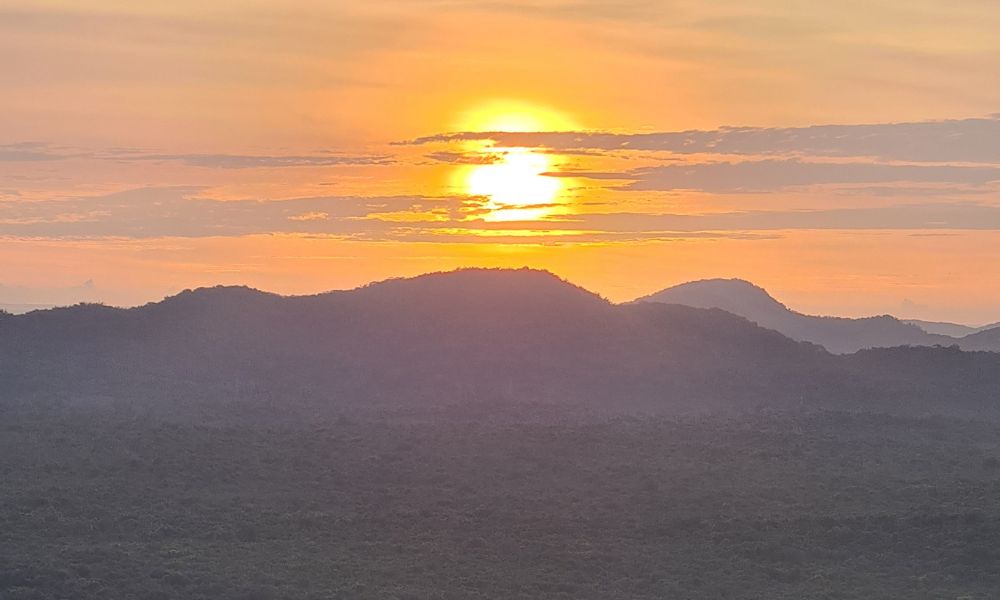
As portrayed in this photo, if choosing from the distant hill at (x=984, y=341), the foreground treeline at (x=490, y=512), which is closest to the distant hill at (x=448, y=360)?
the foreground treeline at (x=490, y=512)

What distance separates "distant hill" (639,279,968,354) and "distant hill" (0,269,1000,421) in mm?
54808

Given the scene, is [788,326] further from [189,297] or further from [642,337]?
[189,297]

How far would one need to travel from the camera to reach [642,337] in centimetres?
9500

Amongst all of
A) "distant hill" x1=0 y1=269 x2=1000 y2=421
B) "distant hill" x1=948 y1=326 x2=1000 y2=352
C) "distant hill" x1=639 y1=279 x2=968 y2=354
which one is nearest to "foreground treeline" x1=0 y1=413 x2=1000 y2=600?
"distant hill" x1=0 y1=269 x2=1000 y2=421

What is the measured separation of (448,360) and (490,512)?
146 feet

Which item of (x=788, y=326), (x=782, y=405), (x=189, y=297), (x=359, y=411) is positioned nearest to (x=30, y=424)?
(x=359, y=411)

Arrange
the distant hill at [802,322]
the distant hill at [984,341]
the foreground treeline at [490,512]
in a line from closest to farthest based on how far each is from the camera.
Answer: the foreground treeline at [490,512], the distant hill at [984,341], the distant hill at [802,322]

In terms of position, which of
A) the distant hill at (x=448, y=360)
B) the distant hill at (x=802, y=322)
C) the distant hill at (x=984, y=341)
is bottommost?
the distant hill at (x=448, y=360)

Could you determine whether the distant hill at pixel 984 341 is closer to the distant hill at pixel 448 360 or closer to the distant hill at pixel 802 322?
→ the distant hill at pixel 802 322

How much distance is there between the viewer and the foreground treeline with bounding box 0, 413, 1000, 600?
118 ft

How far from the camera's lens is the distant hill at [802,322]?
154000 millimetres

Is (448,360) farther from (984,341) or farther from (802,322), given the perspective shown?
(802,322)

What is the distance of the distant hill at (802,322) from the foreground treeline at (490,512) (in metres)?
90.9

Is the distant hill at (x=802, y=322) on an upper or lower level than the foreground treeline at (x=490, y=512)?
upper
